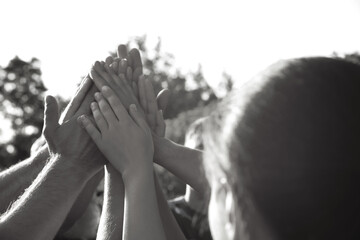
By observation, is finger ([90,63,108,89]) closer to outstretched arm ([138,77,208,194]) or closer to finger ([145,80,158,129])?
finger ([145,80,158,129])

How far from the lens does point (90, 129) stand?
2473 mm

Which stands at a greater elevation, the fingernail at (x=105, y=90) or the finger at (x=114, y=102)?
the fingernail at (x=105, y=90)

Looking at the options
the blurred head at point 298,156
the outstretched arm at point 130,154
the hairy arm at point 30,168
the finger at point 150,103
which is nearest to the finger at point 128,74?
the finger at point 150,103

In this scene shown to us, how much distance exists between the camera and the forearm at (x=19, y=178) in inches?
107

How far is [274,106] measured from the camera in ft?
3.75

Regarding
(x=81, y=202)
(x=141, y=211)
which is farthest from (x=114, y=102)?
(x=81, y=202)

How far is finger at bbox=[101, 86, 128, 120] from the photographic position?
2350 millimetres

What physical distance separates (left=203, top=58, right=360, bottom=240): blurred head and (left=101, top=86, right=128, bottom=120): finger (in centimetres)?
122

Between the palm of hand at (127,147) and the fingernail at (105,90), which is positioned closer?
the palm of hand at (127,147)

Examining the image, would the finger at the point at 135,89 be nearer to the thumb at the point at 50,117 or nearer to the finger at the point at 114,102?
the finger at the point at 114,102

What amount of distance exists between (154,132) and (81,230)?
127 cm

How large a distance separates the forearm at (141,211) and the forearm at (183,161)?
0.34 metres

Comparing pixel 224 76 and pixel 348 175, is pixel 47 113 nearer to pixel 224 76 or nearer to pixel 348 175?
pixel 348 175

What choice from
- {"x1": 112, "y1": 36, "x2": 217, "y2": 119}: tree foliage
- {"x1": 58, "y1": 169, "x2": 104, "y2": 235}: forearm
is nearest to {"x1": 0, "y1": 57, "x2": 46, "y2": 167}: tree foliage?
{"x1": 112, "y1": 36, "x2": 217, "y2": 119}: tree foliage
